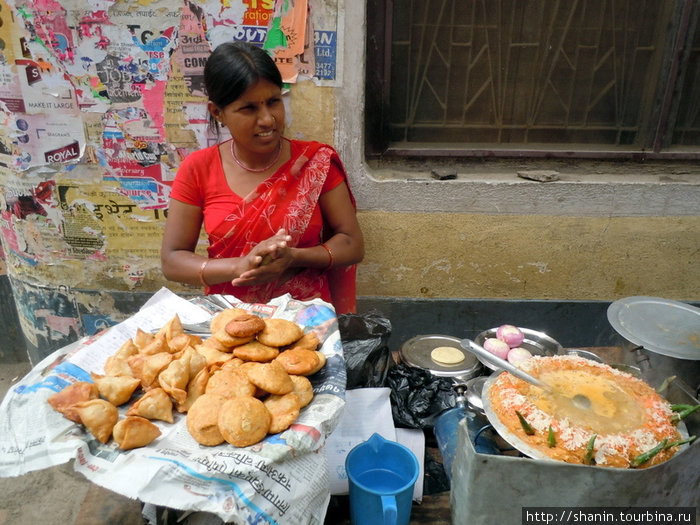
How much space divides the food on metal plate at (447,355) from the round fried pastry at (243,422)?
2.99 ft

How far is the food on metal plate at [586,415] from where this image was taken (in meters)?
1.16

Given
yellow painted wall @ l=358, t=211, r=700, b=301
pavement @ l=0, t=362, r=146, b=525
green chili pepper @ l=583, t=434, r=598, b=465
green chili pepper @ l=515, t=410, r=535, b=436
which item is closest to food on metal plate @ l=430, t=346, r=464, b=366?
green chili pepper @ l=515, t=410, r=535, b=436

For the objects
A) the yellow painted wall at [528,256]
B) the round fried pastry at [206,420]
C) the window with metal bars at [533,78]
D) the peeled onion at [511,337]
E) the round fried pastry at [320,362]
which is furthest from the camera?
the yellow painted wall at [528,256]

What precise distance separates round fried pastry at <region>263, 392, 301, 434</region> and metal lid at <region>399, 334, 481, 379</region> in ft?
2.48

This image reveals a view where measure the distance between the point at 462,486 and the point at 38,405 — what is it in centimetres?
111

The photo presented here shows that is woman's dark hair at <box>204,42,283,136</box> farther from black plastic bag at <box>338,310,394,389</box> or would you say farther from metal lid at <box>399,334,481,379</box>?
metal lid at <box>399,334,481,379</box>

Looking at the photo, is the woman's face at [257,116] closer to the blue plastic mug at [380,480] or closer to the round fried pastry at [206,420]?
the round fried pastry at [206,420]

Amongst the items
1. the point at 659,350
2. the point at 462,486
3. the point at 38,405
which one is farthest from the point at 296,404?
the point at 659,350

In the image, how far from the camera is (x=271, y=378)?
4.37ft

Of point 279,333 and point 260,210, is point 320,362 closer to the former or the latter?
point 279,333

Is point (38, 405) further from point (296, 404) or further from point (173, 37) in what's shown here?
point (173, 37)

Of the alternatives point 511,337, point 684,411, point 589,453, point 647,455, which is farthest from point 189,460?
point 511,337

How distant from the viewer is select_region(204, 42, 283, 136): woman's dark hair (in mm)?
1993

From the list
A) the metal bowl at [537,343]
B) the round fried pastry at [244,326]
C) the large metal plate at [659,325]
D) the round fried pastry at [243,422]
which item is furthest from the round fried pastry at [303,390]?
the large metal plate at [659,325]
